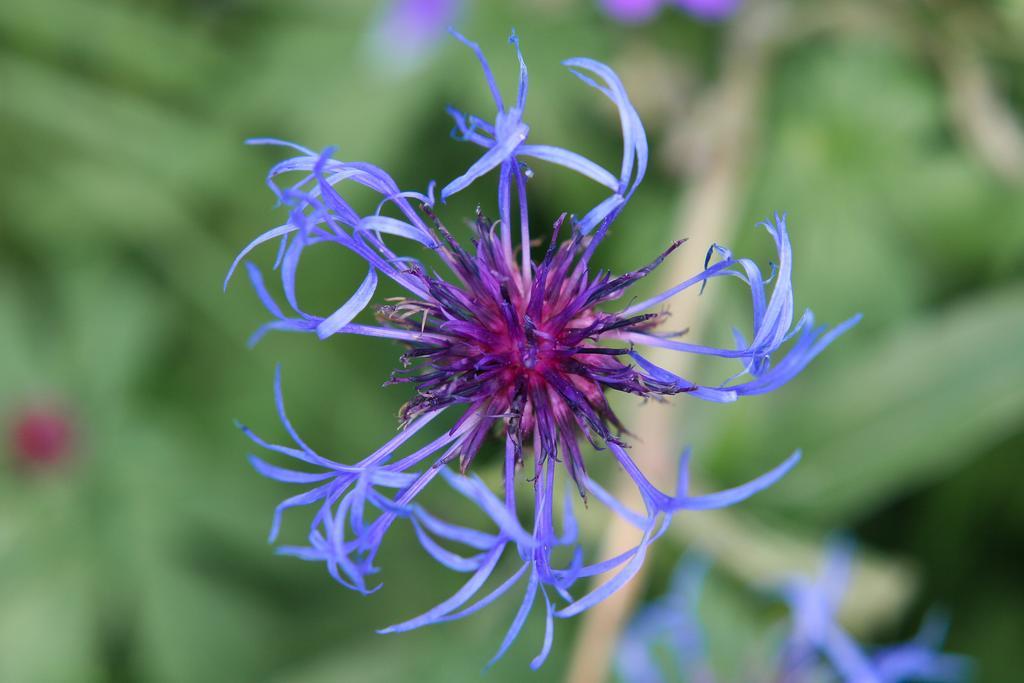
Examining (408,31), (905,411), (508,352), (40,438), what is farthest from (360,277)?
(508,352)

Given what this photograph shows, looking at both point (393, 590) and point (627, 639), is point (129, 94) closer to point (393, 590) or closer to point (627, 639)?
point (393, 590)

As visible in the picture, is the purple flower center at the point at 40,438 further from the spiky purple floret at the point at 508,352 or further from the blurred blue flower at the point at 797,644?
the spiky purple floret at the point at 508,352

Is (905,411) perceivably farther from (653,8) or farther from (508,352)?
(508,352)

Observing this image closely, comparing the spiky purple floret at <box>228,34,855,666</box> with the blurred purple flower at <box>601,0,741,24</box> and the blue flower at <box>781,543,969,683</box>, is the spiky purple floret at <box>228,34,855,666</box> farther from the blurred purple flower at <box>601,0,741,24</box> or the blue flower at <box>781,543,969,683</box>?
the blurred purple flower at <box>601,0,741,24</box>

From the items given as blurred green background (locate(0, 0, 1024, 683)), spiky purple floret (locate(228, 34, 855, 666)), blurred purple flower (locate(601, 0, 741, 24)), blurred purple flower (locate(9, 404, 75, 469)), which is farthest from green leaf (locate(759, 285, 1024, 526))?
blurred purple flower (locate(9, 404, 75, 469))

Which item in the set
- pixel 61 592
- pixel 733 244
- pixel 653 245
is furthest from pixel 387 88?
pixel 61 592
